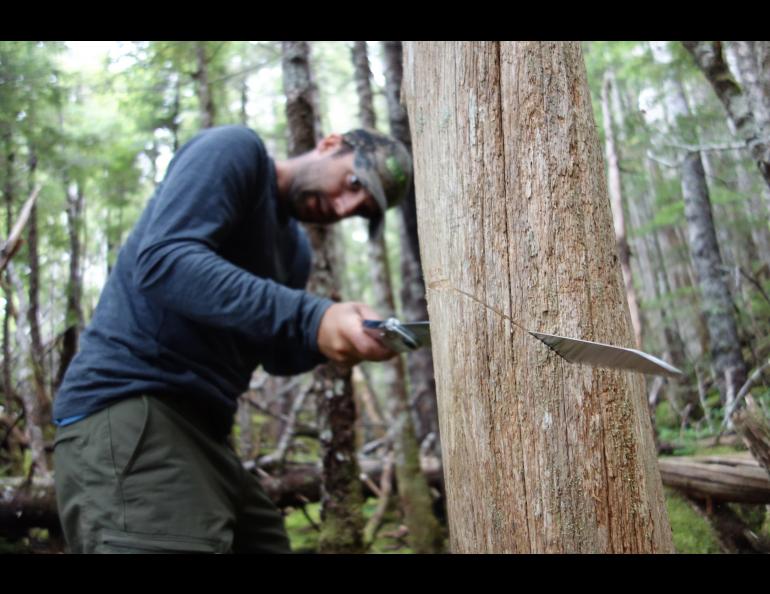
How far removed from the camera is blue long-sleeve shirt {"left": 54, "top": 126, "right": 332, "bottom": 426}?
179 centimetres

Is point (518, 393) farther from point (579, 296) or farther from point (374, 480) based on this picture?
point (374, 480)

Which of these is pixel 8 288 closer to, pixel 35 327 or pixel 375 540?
pixel 35 327

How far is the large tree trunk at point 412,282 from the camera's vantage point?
5121 millimetres

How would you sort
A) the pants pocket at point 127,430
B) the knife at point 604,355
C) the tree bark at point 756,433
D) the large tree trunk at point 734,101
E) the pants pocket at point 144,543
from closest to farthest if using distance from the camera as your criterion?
the knife at point 604,355
the pants pocket at point 144,543
the pants pocket at point 127,430
the tree bark at point 756,433
the large tree trunk at point 734,101

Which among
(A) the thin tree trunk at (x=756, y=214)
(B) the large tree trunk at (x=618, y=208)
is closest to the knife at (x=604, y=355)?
(A) the thin tree trunk at (x=756, y=214)

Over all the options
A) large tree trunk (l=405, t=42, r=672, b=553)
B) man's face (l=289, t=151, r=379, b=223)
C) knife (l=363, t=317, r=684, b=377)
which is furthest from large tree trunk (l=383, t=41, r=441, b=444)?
knife (l=363, t=317, r=684, b=377)

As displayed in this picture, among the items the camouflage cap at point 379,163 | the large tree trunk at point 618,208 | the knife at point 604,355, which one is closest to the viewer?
the knife at point 604,355

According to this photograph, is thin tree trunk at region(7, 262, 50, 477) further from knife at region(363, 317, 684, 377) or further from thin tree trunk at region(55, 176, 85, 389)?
knife at region(363, 317, 684, 377)

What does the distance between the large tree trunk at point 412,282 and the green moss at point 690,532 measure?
113 inches

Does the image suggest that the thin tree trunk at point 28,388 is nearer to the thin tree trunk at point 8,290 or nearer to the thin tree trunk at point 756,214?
the thin tree trunk at point 8,290

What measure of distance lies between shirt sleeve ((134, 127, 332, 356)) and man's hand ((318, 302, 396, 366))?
36 mm

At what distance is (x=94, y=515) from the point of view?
72.2 inches
